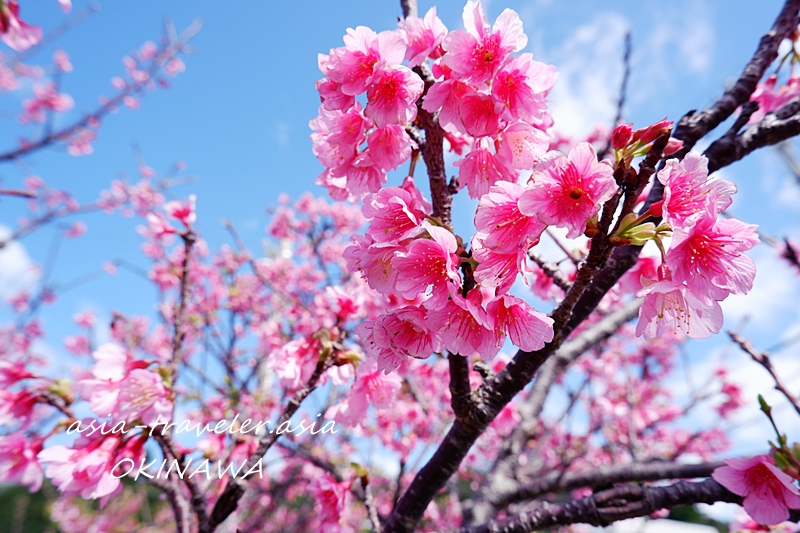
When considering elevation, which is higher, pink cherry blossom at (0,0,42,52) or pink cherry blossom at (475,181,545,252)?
pink cherry blossom at (0,0,42,52)

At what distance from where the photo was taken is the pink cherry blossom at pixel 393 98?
1050mm

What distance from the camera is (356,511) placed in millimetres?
8602

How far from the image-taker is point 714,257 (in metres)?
0.85

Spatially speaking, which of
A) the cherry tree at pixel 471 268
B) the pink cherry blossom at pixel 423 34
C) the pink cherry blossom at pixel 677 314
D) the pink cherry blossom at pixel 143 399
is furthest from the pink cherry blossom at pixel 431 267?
the pink cherry blossom at pixel 143 399

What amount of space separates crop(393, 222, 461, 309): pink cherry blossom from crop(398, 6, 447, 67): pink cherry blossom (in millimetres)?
539

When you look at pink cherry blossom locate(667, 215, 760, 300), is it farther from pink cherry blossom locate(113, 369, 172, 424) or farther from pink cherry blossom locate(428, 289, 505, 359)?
pink cherry blossom locate(113, 369, 172, 424)

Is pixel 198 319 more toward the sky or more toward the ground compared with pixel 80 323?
more toward the ground

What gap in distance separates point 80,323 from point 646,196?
475 inches

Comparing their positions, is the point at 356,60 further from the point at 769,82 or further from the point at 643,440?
the point at 643,440

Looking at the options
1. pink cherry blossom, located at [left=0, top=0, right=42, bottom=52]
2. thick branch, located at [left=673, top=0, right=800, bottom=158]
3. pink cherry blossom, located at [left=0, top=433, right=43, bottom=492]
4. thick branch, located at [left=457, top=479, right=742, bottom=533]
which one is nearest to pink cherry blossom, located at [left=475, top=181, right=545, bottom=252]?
thick branch, located at [left=673, top=0, right=800, bottom=158]

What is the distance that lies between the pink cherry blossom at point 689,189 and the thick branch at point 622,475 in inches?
42.5

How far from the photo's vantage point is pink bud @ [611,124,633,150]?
862mm

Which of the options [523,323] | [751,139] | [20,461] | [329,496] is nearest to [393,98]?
[523,323]

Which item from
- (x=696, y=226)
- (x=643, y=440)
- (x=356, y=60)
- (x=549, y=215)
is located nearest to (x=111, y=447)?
(x=356, y=60)
